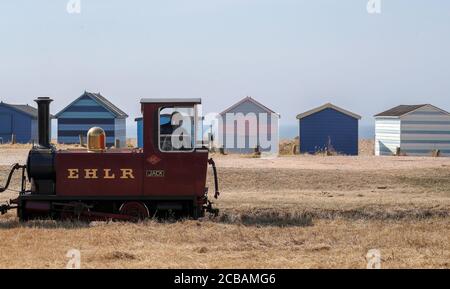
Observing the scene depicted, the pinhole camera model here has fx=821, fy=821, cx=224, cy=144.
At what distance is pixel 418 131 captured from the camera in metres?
42.7

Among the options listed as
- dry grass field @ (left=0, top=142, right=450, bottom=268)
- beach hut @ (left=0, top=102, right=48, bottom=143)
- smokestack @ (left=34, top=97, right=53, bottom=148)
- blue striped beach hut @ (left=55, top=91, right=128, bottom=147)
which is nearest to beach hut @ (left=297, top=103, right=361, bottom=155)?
Answer: blue striped beach hut @ (left=55, top=91, right=128, bottom=147)

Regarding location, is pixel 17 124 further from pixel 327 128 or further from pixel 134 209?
pixel 134 209

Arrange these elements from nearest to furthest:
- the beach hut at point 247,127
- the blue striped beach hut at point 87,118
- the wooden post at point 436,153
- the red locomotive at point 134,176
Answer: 1. the red locomotive at point 134,176
2. the wooden post at point 436,153
3. the beach hut at point 247,127
4. the blue striped beach hut at point 87,118

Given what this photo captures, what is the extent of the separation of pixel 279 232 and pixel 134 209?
3.49 meters

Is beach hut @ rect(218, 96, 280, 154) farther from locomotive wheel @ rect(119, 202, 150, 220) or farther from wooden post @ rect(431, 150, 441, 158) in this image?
locomotive wheel @ rect(119, 202, 150, 220)

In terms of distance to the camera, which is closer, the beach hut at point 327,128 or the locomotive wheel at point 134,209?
the locomotive wheel at point 134,209

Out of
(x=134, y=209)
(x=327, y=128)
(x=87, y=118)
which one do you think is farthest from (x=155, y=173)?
(x=87, y=118)

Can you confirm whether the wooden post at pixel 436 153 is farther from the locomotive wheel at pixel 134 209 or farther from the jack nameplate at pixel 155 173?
the locomotive wheel at pixel 134 209

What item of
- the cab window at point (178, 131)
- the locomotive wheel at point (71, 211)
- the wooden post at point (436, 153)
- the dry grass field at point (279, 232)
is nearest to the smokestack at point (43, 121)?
the locomotive wheel at point (71, 211)

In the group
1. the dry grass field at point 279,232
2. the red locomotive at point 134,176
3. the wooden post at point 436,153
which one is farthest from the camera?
the wooden post at point 436,153

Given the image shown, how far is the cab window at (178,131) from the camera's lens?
17250mm

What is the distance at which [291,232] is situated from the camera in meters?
15.5

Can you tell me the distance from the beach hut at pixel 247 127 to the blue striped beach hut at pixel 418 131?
6102 mm
